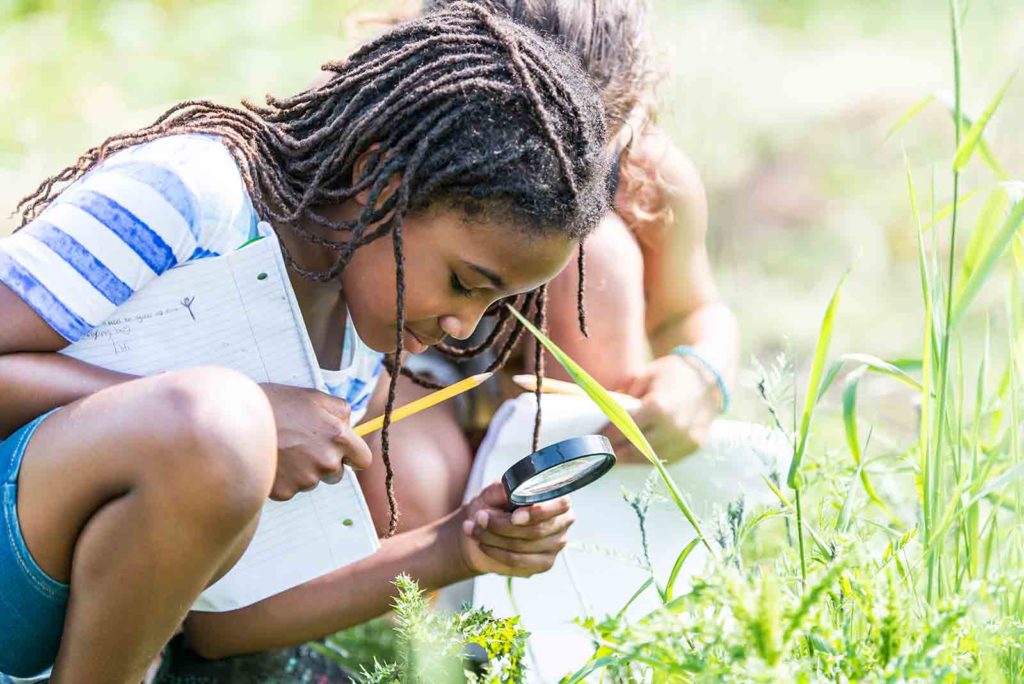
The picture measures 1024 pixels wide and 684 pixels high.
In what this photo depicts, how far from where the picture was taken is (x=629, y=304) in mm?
1892

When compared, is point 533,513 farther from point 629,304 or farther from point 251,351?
point 629,304

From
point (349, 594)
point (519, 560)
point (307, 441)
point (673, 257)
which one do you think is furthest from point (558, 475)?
point (673, 257)

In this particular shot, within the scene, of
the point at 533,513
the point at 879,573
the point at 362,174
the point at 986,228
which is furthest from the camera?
the point at 533,513

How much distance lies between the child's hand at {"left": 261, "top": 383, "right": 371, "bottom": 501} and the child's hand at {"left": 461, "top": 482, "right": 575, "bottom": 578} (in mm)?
209

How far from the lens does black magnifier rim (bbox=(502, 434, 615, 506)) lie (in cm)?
132

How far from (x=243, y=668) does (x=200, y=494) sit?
653mm

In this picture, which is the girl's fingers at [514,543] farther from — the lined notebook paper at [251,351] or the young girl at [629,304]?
the young girl at [629,304]

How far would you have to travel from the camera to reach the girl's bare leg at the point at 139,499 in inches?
43.6

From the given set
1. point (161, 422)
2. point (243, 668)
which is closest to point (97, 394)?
point (161, 422)

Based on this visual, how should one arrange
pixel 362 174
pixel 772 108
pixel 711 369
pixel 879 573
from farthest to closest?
pixel 772 108
pixel 711 369
pixel 362 174
pixel 879 573

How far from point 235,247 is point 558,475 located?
0.45 meters

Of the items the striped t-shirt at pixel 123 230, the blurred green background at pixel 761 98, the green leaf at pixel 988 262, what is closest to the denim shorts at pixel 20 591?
the striped t-shirt at pixel 123 230

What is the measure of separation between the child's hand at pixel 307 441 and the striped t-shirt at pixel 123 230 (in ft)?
0.63

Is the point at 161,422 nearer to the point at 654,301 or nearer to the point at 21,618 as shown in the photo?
the point at 21,618
